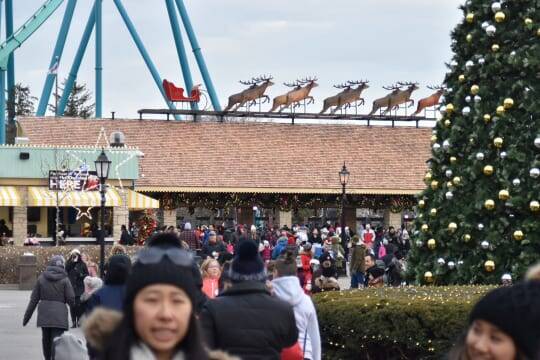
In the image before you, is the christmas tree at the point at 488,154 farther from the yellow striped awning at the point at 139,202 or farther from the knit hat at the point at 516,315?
the yellow striped awning at the point at 139,202

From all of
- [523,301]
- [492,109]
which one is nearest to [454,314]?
[492,109]

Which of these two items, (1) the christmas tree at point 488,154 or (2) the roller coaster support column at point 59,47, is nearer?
(1) the christmas tree at point 488,154

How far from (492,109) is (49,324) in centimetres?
575

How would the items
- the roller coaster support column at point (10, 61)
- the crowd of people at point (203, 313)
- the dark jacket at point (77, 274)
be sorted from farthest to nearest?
the roller coaster support column at point (10, 61)
the dark jacket at point (77, 274)
the crowd of people at point (203, 313)

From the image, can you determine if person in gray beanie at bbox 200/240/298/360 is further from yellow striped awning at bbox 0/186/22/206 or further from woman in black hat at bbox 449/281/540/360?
yellow striped awning at bbox 0/186/22/206

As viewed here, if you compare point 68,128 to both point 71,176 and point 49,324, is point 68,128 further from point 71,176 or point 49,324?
point 49,324

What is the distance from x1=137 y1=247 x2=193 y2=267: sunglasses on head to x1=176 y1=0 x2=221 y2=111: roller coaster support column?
6490cm

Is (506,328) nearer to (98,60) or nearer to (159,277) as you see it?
(159,277)

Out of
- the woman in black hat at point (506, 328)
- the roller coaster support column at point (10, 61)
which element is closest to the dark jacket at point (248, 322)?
the woman in black hat at point (506, 328)

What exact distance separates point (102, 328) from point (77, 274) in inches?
672

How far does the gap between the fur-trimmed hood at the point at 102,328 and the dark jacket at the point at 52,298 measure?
1128cm

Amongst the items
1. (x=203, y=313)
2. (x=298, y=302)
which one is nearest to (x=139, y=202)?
(x=298, y=302)

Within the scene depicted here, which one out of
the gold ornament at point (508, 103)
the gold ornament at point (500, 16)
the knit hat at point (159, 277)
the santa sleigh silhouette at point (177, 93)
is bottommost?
the knit hat at point (159, 277)

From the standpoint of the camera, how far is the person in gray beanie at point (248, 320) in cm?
704
